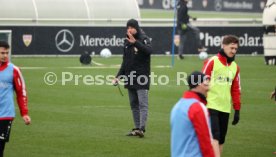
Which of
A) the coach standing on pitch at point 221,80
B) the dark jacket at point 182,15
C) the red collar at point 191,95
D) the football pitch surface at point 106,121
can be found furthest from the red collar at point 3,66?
the dark jacket at point 182,15

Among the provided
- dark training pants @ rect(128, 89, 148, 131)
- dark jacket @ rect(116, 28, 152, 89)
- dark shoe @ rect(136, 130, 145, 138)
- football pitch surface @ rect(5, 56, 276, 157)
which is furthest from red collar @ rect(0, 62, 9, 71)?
dark shoe @ rect(136, 130, 145, 138)

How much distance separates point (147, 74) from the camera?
16.3m

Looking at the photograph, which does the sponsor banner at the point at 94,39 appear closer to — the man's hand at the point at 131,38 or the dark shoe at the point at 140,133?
the dark shoe at the point at 140,133

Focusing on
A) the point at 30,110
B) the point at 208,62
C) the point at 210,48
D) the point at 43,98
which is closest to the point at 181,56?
the point at 210,48

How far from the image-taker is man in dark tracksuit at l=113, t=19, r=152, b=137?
16.1m

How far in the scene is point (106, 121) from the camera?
1867 centimetres

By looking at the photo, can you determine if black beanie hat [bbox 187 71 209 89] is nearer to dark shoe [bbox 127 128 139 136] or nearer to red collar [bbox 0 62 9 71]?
red collar [bbox 0 62 9 71]

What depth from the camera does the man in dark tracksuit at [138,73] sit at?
52.9ft

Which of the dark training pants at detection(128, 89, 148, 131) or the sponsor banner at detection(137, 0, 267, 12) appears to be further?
the sponsor banner at detection(137, 0, 267, 12)

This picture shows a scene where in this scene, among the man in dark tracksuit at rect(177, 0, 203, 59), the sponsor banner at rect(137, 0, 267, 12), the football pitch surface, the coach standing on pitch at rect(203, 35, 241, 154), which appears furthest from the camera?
the sponsor banner at rect(137, 0, 267, 12)

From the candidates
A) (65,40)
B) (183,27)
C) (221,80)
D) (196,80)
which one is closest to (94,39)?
(65,40)

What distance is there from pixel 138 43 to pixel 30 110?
5.04 metres

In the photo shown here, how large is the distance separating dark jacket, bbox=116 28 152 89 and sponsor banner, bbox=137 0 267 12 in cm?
4772

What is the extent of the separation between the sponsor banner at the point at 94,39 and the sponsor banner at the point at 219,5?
86.7ft
